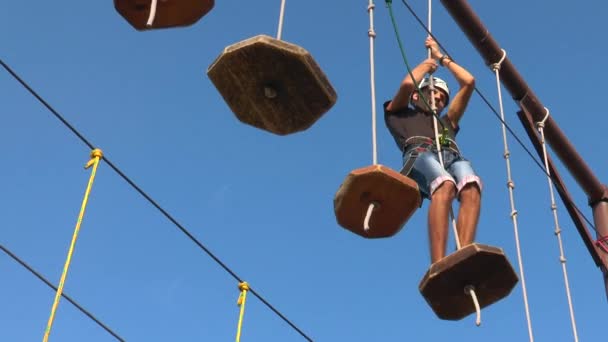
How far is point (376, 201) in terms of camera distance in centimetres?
448

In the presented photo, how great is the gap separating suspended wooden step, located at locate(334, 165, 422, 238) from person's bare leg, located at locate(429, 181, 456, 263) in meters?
0.19

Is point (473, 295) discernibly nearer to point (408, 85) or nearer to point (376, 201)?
point (376, 201)

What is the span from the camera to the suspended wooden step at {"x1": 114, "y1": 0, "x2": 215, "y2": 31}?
418cm

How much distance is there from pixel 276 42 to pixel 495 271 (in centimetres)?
121

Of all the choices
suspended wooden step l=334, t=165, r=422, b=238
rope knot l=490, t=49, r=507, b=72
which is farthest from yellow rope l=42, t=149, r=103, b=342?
rope knot l=490, t=49, r=507, b=72

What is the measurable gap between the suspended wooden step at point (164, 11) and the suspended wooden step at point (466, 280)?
132 centimetres

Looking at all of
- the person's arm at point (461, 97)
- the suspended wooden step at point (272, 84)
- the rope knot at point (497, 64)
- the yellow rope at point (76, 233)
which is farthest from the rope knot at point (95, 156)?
the rope knot at point (497, 64)

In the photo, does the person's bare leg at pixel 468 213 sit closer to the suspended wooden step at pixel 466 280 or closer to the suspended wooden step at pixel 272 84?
the suspended wooden step at pixel 466 280

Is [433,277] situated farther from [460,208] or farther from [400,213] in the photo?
[460,208]

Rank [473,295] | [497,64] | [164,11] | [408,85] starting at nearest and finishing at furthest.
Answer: [164,11] < [473,295] < [408,85] < [497,64]

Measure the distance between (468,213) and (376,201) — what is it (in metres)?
0.62

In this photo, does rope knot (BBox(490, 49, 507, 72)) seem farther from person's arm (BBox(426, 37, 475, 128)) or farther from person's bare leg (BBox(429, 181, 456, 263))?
person's bare leg (BBox(429, 181, 456, 263))

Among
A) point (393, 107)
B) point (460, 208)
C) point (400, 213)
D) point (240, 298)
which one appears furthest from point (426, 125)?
point (240, 298)

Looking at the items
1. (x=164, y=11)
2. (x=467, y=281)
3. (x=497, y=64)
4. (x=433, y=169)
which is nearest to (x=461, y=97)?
(x=433, y=169)
